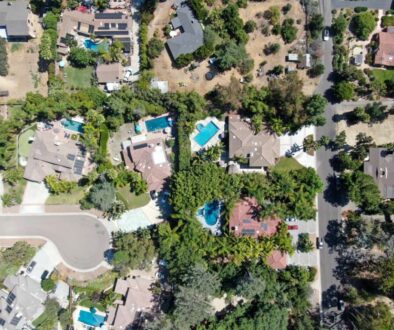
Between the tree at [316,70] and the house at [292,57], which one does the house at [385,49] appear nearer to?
the tree at [316,70]

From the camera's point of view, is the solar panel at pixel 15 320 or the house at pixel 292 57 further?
the solar panel at pixel 15 320

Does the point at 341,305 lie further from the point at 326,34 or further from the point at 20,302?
the point at 20,302

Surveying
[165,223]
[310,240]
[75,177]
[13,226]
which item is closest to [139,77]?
[75,177]

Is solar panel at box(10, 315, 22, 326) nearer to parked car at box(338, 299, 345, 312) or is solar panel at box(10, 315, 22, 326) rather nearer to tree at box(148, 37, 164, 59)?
tree at box(148, 37, 164, 59)

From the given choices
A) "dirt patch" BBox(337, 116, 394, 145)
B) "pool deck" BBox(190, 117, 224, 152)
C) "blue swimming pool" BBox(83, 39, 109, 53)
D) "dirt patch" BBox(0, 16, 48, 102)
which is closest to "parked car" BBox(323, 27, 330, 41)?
"dirt patch" BBox(337, 116, 394, 145)

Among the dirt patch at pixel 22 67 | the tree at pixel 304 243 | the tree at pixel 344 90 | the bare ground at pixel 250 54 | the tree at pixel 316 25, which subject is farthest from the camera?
the dirt patch at pixel 22 67

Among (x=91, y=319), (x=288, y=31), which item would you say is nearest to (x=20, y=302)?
(x=91, y=319)

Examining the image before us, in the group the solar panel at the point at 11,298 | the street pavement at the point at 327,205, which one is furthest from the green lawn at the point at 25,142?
the street pavement at the point at 327,205
